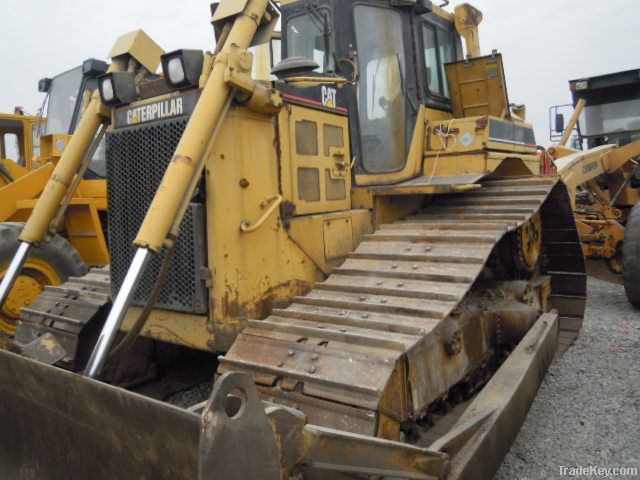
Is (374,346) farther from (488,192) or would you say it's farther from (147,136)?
(488,192)

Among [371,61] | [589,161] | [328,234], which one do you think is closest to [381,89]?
[371,61]

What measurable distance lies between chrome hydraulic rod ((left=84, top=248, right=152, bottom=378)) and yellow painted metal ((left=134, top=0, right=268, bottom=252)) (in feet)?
0.28

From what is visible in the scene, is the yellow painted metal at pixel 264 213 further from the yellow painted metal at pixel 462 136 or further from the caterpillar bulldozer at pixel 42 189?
the yellow painted metal at pixel 462 136

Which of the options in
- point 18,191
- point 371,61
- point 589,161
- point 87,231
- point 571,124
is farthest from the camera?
point 571,124

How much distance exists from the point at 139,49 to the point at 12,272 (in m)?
1.61

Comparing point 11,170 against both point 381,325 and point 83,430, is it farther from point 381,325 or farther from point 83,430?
point 381,325

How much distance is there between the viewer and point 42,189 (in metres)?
6.88

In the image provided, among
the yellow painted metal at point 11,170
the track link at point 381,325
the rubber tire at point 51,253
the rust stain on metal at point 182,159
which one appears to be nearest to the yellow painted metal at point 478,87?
the track link at point 381,325

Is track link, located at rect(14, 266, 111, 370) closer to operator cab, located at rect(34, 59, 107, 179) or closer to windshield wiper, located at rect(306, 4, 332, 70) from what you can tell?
windshield wiper, located at rect(306, 4, 332, 70)

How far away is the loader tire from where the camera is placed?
5.36 m

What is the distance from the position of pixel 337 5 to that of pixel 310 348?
2.35 metres

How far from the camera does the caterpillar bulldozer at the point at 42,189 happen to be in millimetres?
5500

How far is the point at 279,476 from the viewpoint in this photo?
1.79 metres

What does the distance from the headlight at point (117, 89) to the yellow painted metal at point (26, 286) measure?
9.18ft
